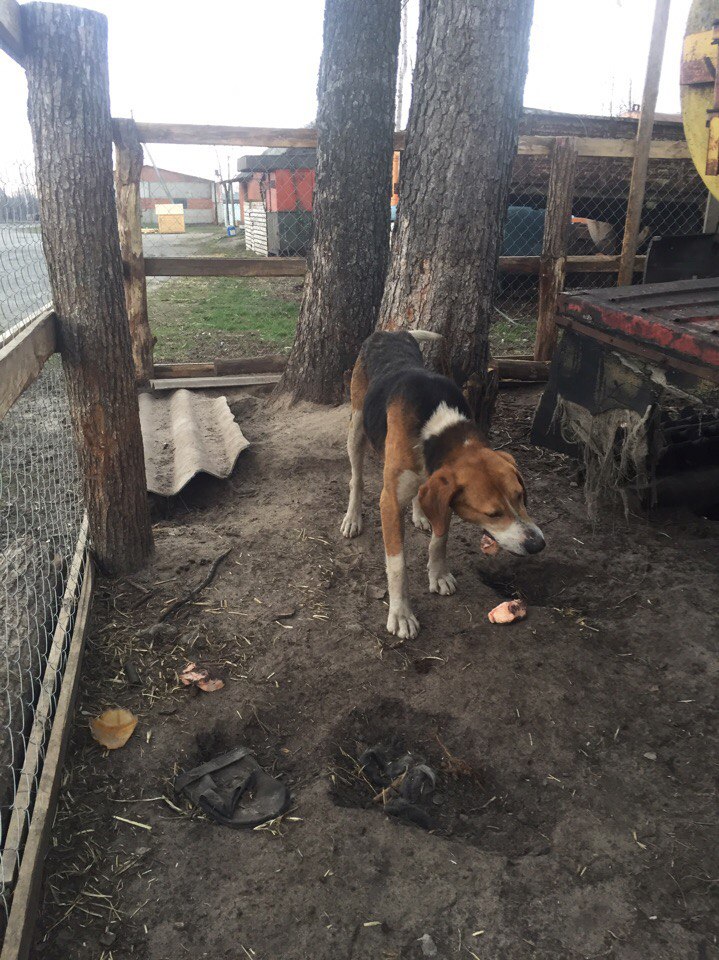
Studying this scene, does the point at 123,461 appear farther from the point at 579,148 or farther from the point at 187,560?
the point at 579,148

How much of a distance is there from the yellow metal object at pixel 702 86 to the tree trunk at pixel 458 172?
7.35ft

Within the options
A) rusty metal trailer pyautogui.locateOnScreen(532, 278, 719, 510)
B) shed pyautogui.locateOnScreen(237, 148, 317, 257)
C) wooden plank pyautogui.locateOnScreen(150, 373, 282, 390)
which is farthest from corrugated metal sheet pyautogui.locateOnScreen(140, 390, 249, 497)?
shed pyautogui.locateOnScreen(237, 148, 317, 257)

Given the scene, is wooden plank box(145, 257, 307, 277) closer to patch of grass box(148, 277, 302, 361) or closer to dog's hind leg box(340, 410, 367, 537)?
patch of grass box(148, 277, 302, 361)

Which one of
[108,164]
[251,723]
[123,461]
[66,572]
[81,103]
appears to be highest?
[81,103]

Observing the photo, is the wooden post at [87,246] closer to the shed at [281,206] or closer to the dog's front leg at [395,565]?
the dog's front leg at [395,565]

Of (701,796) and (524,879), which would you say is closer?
(524,879)

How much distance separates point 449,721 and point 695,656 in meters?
1.26

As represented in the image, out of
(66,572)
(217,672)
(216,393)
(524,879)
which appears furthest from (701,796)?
(216,393)

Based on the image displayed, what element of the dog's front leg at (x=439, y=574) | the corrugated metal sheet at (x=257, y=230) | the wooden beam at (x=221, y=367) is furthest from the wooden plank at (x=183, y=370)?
the corrugated metal sheet at (x=257, y=230)

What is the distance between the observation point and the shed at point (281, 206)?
1967cm

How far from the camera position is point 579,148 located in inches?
273

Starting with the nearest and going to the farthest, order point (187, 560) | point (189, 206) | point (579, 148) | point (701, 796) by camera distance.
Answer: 1. point (701, 796)
2. point (187, 560)
3. point (579, 148)
4. point (189, 206)

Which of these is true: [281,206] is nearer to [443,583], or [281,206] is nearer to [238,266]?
[238,266]

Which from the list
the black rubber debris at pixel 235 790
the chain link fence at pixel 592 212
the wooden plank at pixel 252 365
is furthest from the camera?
the chain link fence at pixel 592 212
